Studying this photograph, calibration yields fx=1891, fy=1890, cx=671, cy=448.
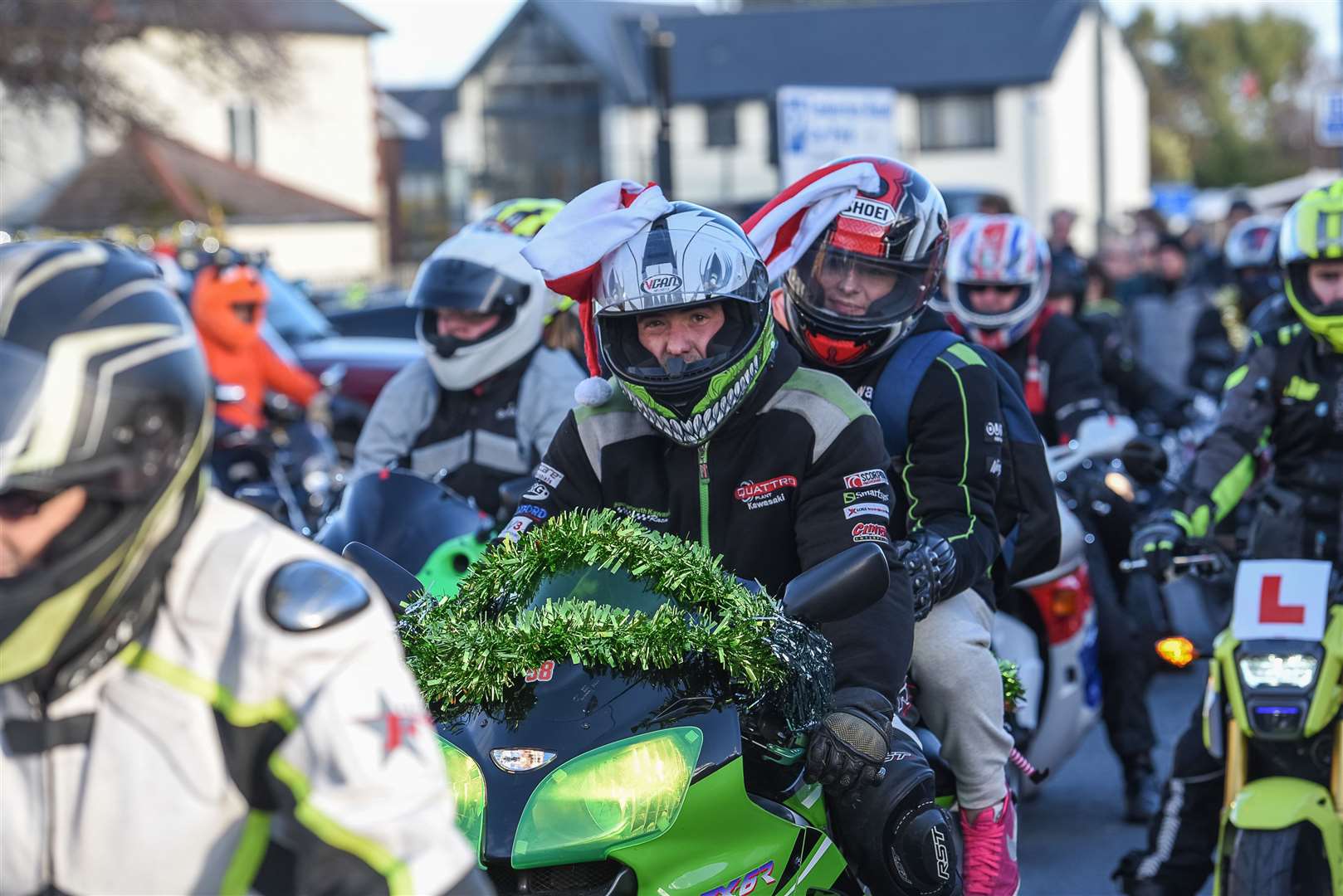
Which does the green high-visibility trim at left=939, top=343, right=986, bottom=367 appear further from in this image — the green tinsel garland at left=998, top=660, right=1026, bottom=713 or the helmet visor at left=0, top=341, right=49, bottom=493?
the helmet visor at left=0, top=341, right=49, bottom=493

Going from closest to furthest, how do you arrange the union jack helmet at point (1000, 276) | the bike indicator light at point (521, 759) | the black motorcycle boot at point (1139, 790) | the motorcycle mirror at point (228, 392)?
1. the bike indicator light at point (521, 759)
2. the black motorcycle boot at point (1139, 790)
3. the union jack helmet at point (1000, 276)
4. the motorcycle mirror at point (228, 392)

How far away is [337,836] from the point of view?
2072 millimetres

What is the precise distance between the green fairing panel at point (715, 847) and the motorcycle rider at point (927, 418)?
1002mm

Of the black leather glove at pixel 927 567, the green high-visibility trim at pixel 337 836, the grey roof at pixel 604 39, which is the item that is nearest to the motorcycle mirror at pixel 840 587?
the black leather glove at pixel 927 567

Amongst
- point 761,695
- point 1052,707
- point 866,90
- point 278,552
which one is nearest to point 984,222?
point 1052,707

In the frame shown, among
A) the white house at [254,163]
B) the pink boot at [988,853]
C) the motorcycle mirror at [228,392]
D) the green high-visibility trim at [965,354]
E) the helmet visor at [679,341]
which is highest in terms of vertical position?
the white house at [254,163]

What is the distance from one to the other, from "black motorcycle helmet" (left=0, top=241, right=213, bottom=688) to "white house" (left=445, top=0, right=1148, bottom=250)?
63.0 m

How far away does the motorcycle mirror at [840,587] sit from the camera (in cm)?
315

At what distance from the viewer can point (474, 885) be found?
7.19 ft

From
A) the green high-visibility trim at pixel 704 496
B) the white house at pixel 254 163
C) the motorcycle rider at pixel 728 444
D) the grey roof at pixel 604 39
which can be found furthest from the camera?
the grey roof at pixel 604 39

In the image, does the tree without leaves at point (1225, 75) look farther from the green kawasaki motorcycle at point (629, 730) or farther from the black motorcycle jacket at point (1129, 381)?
the green kawasaki motorcycle at point (629, 730)

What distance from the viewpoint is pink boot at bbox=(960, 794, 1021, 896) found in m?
4.37

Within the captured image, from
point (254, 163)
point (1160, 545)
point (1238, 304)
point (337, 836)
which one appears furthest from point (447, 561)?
point (254, 163)

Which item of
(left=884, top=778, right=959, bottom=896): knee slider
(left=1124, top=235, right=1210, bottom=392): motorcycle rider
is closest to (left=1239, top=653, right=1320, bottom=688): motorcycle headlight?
(left=884, top=778, right=959, bottom=896): knee slider
